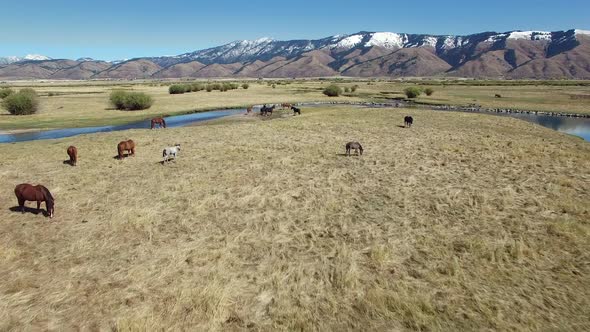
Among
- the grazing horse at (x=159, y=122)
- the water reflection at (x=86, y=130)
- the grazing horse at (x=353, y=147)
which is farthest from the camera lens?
the grazing horse at (x=159, y=122)

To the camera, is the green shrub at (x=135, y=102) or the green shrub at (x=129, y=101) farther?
the green shrub at (x=135, y=102)

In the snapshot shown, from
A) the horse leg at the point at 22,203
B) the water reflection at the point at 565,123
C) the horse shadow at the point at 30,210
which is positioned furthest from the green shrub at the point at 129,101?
the water reflection at the point at 565,123

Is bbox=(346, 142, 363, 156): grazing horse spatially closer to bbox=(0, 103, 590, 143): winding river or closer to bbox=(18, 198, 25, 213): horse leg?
bbox=(18, 198, 25, 213): horse leg

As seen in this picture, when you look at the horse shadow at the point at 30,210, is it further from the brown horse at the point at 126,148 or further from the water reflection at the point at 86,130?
the water reflection at the point at 86,130

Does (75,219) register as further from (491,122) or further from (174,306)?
(491,122)

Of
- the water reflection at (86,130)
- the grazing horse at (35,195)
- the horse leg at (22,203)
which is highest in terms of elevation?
the water reflection at (86,130)

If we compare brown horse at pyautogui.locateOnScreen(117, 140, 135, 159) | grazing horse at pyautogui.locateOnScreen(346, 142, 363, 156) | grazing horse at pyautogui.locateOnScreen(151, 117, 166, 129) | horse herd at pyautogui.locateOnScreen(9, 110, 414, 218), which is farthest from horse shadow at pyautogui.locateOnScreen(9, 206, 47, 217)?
grazing horse at pyautogui.locateOnScreen(151, 117, 166, 129)
